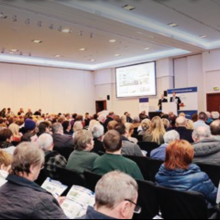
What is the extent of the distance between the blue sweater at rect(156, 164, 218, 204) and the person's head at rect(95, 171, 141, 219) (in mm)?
838

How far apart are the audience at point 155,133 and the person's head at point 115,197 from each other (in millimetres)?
3438

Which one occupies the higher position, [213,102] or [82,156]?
[213,102]

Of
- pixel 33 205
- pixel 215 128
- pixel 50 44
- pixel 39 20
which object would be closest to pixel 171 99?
pixel 50 44

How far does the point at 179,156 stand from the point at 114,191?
1004 millimetres

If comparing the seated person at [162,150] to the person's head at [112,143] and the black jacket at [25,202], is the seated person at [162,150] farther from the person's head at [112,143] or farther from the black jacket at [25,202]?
the black jacket at [25,202]

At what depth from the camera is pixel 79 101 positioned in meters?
17.2

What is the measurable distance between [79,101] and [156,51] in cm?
622

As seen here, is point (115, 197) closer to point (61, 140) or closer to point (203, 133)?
point (203, 133)

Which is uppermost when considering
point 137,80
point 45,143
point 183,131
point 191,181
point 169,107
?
point 137,80

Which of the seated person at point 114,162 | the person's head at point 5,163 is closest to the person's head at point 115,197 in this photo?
the seated person at point 114,162

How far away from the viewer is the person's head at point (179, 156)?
7.28 feet

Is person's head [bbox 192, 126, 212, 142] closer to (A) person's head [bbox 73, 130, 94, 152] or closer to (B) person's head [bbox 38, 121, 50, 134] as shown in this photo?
(A) person's head [bbox 73, 130, 94, 152]

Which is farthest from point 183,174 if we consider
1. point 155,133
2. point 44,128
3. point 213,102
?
point 213,102

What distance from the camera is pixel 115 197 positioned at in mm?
1390
